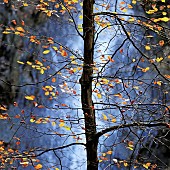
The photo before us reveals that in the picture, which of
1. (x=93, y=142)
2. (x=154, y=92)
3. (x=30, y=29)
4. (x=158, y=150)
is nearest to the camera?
(x=93, y=142)

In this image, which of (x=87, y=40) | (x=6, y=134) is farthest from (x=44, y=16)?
(x=87, y=40)

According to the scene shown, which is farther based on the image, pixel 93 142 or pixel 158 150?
pixel 158 150

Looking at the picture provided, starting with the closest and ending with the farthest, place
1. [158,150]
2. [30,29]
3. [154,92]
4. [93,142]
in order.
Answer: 1. [93,142]
2. [158,150]
3. [154,92]
4. [30,29]

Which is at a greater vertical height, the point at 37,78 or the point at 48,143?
the point at 37,78

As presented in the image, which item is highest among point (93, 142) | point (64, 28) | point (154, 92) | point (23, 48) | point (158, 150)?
point (64, 28)

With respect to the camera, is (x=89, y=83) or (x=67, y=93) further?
(x=67, y=93)

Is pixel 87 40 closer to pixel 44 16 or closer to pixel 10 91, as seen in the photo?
pixel 10 91

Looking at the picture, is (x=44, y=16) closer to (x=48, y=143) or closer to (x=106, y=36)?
(x=106, y=36)

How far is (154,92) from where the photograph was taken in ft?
21.8

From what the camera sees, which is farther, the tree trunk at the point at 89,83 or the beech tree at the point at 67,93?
the beech tree at the point at 67,93

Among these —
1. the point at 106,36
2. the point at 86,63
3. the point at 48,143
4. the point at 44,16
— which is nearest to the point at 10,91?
the point at 48,143

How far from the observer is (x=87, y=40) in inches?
130

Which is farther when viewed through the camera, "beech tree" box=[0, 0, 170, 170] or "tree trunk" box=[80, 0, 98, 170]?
"beech tree" box=[0, 0, 170, 170]

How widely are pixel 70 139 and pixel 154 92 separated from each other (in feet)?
6.22
